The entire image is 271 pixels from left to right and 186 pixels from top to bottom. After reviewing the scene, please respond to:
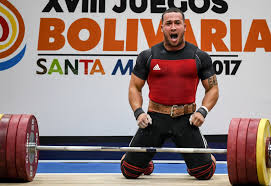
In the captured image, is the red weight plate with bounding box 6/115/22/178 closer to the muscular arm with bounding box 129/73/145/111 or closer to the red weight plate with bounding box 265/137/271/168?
the muscular arm with bounding box 129/73/145/111

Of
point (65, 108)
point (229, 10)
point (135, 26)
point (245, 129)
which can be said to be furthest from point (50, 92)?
point (245, 129)

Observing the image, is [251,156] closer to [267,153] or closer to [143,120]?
[267,153]

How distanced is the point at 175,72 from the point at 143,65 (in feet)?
0.97

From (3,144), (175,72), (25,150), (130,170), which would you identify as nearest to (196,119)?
(175,72)

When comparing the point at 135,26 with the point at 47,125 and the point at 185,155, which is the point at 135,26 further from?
the point at 185,155

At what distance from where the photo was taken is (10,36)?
589cm

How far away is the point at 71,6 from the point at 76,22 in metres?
0.20

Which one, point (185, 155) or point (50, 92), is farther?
point (50, 92)

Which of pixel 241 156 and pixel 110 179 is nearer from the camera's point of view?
pixel 241 156

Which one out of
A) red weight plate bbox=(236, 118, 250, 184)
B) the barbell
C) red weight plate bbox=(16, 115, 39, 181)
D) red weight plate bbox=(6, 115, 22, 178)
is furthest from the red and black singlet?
red weight plate bbox=(6, 115, 22, 178)

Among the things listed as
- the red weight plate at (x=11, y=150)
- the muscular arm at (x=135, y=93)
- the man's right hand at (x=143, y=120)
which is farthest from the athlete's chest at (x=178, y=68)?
the red weight plate at (x=11, y=150)

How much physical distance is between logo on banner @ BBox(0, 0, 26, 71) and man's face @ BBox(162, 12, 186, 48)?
242cm

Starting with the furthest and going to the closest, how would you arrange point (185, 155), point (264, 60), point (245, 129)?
point (264, 60), point (185, 155), point (245, 129)

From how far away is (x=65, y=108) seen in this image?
587 cm
